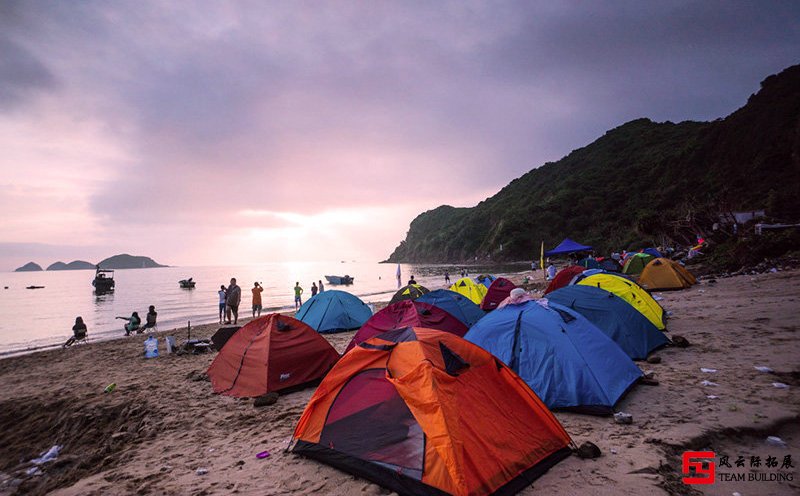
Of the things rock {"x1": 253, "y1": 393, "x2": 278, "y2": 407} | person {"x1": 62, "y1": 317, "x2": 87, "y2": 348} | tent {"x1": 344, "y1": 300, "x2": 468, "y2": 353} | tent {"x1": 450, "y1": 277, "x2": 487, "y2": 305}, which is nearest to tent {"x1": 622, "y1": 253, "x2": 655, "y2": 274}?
tent {"x1": 450, "y1": 277, "x2": 487, "y2": 305}

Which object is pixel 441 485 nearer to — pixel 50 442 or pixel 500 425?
pixel 500 425

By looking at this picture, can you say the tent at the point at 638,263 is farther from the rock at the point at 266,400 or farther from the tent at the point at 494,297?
the rock at the point at 266,400

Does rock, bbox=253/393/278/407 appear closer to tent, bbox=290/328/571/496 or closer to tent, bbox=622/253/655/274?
tent, bbox=290/328/571/496

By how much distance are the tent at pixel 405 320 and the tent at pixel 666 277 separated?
13.0 m

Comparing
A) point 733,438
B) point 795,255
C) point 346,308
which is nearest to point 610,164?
point 795,255

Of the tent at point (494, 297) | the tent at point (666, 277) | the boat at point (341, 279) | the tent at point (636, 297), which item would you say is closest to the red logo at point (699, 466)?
the tent at point (636, 297)

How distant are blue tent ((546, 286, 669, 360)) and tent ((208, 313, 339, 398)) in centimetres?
553

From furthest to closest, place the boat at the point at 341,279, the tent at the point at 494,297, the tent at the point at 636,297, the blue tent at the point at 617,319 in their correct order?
1. the boat at the point at 341,279
2. the tent at the point at 494,297
3. the tent at the point at 636,297
4. the blue tent at the point at 617,319

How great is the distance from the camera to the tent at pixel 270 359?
7.47 metres

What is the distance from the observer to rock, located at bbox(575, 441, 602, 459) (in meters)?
4.20

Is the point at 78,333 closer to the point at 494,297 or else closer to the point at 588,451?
the point at 494,297

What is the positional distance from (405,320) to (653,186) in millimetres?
72718

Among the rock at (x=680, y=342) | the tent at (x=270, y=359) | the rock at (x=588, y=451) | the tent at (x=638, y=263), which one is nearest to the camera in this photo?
the rock at (x=588, y=451)

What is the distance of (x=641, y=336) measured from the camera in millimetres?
8055
